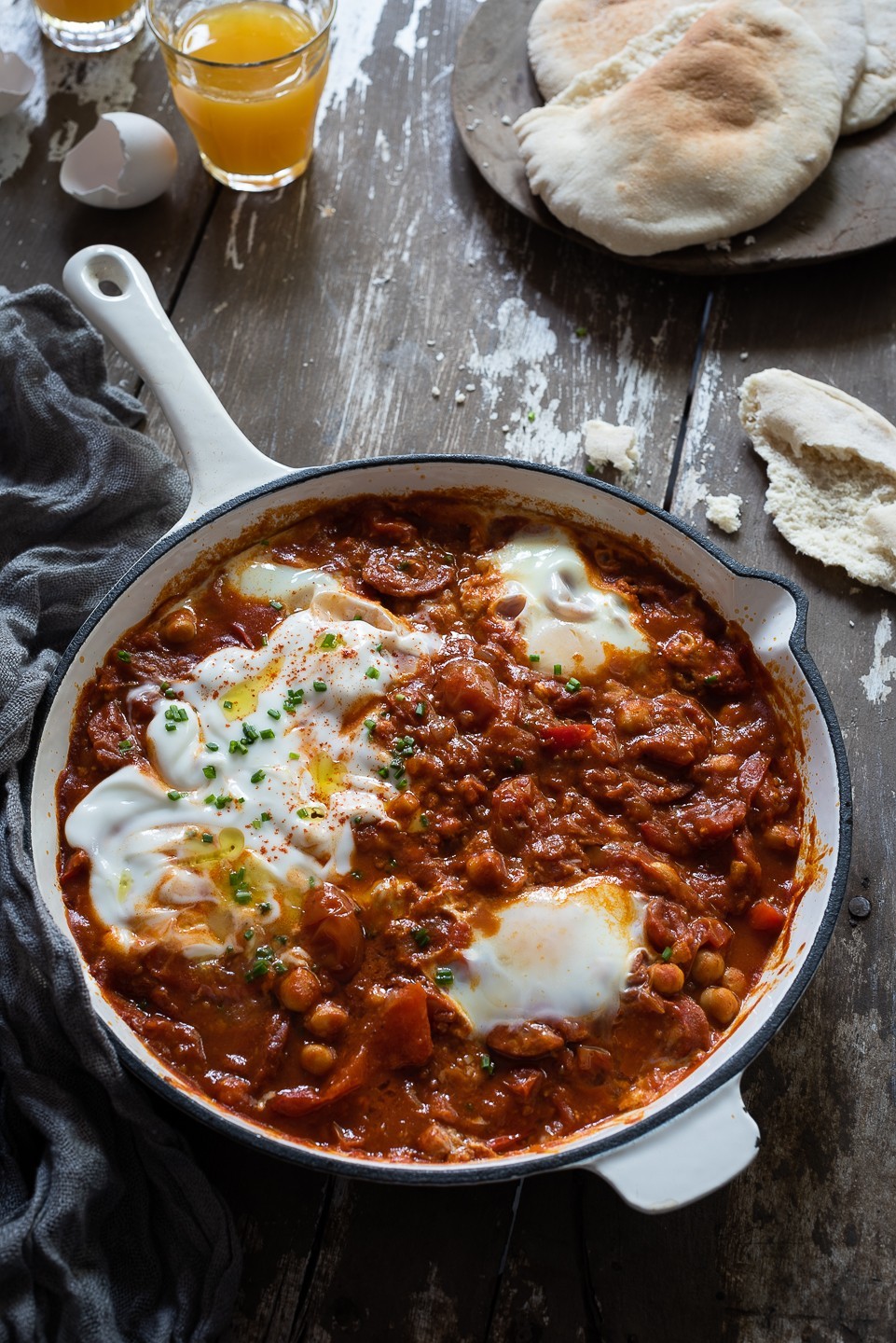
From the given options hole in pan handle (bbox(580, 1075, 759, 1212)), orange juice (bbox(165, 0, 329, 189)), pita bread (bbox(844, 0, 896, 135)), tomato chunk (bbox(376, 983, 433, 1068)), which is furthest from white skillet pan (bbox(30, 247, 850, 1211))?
pita bread (bbox(844, 0, 896, 135))

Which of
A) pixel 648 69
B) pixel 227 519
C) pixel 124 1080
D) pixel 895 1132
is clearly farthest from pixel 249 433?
pixel 895 1132

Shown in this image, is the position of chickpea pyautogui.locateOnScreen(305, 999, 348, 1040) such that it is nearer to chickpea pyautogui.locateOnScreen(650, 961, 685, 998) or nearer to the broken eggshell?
chickpea pyautogui.locateOnScreen(650, 961, 685, 998)

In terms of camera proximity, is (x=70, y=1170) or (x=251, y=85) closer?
(x=70, y=1170)

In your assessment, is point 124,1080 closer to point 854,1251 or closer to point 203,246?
point 854,1251

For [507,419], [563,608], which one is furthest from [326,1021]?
[507,419]

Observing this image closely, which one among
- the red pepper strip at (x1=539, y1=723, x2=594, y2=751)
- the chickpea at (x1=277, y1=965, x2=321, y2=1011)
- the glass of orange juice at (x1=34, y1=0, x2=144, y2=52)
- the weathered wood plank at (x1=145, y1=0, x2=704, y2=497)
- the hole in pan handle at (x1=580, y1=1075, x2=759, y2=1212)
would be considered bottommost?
the hole in pan handle at (x1=580, y1=1075, x2=759, y2=1212)

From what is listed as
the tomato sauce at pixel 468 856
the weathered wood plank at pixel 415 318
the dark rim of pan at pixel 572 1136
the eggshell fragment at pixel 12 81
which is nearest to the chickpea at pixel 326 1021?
the tomato sauce at pixel 468 856

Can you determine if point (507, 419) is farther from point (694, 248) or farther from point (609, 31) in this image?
point (609, 31)
